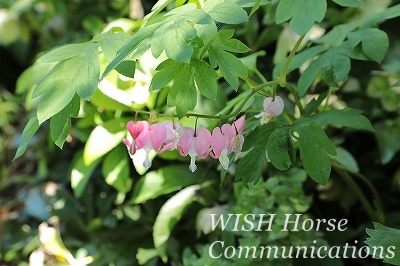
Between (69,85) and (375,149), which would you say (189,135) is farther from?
(375,149)

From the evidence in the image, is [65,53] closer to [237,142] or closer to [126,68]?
[126,68]

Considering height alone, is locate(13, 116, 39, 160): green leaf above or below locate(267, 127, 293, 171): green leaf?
above

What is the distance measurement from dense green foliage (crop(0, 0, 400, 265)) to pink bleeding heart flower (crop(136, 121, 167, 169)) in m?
0.03

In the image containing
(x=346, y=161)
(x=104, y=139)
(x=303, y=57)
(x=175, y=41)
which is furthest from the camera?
(x=104, y=139)

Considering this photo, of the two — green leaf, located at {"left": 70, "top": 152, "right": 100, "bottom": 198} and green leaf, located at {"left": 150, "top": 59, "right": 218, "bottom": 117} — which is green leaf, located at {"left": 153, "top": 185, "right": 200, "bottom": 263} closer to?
green leaf, located at {"left": 70, "top": 152, "right": 100, "bottom": 198}

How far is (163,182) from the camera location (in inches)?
56.3

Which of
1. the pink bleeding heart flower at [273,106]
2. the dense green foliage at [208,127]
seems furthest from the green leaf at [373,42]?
the pink bleeding heart flower at [273,106]

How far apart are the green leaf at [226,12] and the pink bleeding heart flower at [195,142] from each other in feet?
0.63

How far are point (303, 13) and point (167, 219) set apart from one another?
702 millimetres

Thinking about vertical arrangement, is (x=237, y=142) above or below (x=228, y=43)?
below

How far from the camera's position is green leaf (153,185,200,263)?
1.37 meters

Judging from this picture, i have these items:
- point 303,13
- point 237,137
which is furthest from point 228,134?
point 303,13

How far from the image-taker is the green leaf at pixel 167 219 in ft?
4.48

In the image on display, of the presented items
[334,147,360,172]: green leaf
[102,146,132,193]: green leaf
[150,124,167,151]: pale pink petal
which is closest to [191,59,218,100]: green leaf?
[150,124,167,151]: pale pink petal
